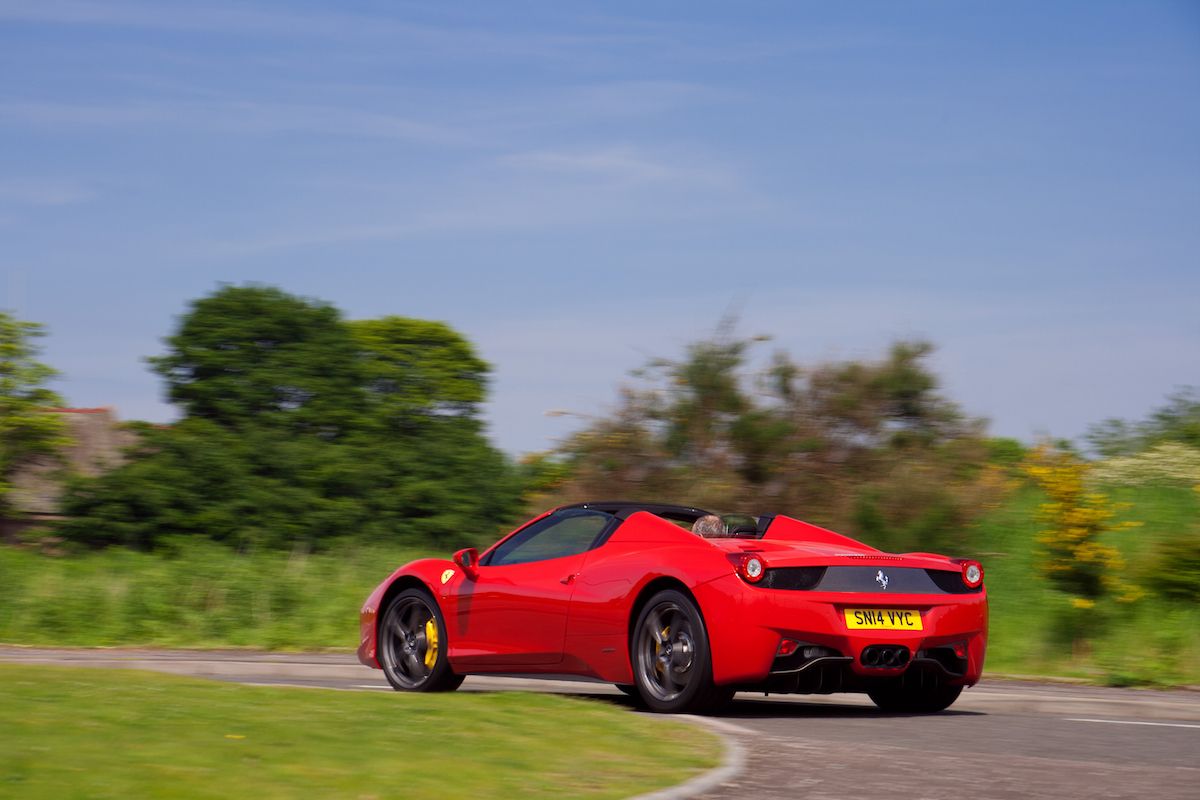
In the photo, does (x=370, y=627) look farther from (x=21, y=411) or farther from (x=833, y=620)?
(x=21, y=411)

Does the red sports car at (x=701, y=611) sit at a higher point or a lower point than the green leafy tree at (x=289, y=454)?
lower

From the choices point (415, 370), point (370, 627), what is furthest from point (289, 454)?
point (370, 627)

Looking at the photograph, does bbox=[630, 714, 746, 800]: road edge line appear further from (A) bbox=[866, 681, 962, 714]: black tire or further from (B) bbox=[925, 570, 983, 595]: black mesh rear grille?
(A) bbox=[866, 681, 962, 714]: black tire

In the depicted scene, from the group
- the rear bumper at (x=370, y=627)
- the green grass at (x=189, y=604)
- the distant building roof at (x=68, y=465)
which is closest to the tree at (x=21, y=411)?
the distant building roof at (x=68, y=465)

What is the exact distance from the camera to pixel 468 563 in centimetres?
1078

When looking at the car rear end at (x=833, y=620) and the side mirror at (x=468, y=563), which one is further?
the side mirror at (x=468, y=563)

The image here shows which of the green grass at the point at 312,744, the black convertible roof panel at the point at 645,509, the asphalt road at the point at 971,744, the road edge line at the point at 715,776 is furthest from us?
the black convertible roof panel at the point at 645,509

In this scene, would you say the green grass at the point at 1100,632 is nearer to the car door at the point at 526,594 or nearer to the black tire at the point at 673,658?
the black tire at the point at 673,658

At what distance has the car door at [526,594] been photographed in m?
10.0

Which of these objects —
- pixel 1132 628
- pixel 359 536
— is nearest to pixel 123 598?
pixel 1132 628

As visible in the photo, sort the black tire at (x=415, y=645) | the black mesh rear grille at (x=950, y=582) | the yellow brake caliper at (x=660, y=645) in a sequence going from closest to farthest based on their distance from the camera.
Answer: the yellow brake caliper at (x=660, y=645) < the black mesh rear grille at (x=950, y=582) < the black tire at (x=415, y=645)

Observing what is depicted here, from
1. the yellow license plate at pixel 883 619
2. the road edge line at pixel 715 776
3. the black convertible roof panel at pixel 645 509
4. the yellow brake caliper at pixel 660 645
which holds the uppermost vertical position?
the black convertible roof panel at pixel 645 509

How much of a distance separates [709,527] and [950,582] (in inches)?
61.3

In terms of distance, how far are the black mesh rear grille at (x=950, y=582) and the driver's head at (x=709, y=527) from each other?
1389mm
